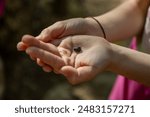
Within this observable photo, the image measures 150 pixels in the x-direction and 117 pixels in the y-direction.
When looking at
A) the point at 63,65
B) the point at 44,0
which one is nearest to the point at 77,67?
the point at 63,65

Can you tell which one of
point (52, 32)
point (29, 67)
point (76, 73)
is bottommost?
point (76, 73)

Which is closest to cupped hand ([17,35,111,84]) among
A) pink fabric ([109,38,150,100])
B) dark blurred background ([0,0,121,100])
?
pink fabric ([109,38,150,100])

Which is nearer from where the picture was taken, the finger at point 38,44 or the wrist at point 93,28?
the finger at point 38,44

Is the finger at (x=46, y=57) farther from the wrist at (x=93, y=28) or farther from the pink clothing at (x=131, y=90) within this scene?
the pink clothing at (x=131, y=90)

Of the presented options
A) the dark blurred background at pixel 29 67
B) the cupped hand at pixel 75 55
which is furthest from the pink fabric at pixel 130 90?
the dark blurred background at pixel 29 67

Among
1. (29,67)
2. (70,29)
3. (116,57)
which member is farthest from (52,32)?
(29,67)

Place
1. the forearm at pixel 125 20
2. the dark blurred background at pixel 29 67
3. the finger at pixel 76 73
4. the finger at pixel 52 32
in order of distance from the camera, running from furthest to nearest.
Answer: the dark blurred background at pixel 29 67
the forearm at pixel 125 20
the finger at pixel 52 32
the finger at pixel 76 73

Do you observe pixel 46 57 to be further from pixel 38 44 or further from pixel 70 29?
pixel 70 29
